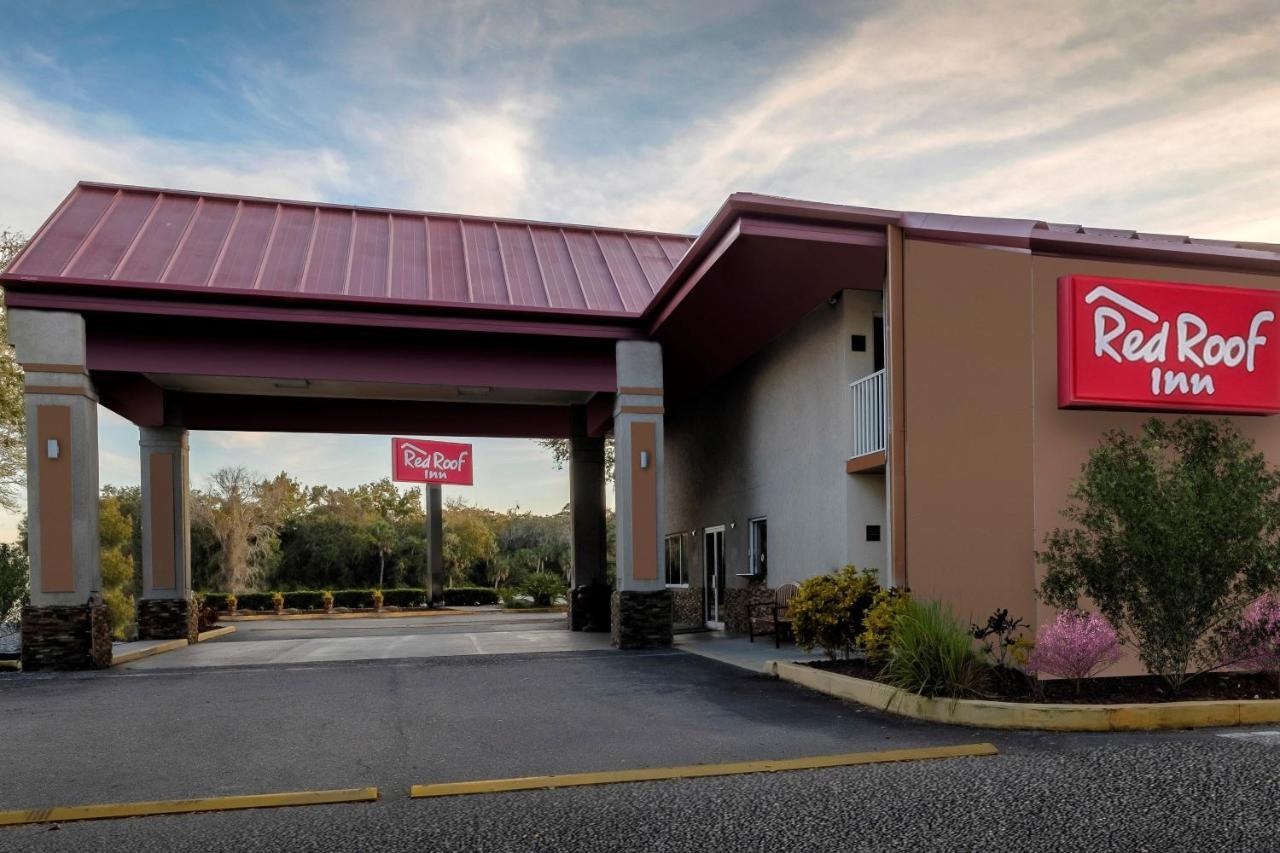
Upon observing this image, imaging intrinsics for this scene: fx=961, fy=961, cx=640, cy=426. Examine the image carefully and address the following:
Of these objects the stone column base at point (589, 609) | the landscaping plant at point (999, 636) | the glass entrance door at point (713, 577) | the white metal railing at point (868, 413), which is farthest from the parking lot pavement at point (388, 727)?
the stone column base at point (589, 609)

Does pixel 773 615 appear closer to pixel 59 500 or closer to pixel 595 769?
pixel 595 769

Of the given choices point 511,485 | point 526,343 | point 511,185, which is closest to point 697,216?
point 511,185

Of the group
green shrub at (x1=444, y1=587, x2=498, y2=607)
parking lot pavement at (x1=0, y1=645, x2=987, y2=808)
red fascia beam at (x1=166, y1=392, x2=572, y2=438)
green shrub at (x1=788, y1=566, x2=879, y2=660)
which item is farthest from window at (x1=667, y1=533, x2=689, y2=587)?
green shrub at (x1=444, y1=587, x2=498, y2=607)

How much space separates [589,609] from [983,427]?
11.5 m

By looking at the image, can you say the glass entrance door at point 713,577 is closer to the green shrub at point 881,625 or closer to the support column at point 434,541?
the green shrub at point 881,625

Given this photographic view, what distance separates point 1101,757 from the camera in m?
6.57

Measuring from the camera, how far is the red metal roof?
1425cm

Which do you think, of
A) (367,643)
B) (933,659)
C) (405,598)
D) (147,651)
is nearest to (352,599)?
(405,598)

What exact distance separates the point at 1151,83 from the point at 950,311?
5.11m

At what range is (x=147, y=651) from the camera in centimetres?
1563

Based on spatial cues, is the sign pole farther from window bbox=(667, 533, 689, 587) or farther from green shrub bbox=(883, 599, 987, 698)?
green shrub bbox=(883, 599, 987, 698)

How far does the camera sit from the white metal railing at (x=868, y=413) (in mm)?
12727

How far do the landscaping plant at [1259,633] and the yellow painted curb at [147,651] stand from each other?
1425cm

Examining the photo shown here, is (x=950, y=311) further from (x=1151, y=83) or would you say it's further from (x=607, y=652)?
(x=607, y=652)
